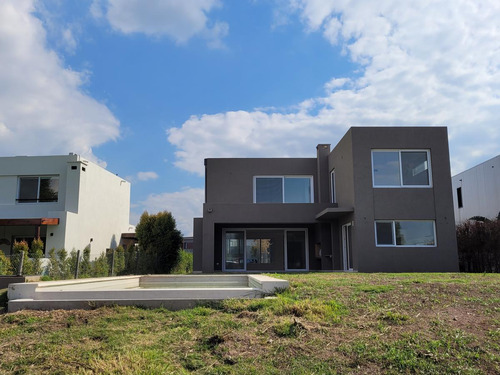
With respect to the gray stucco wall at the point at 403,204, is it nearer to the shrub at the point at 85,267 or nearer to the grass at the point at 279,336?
the grass at the point at 279,336

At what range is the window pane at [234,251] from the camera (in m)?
20.2

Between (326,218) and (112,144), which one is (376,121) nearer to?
(326,218)

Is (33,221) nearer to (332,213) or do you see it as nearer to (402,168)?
(332,213)

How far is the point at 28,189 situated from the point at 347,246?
14968 mm

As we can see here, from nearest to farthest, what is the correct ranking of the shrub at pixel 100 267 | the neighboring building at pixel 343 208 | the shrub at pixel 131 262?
1. the shrub at pixel 100 267
2. the neighboring building at pixel 343 208
3. the shrub at pixel 131 262

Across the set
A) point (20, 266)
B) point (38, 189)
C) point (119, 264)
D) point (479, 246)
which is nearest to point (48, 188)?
point (38, 189)

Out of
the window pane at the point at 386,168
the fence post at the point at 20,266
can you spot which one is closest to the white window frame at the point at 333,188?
the window pane at the point at 386,168

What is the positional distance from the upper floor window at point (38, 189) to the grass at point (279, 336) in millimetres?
15132

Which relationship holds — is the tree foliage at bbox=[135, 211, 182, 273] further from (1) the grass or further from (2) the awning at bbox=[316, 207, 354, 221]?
(1) the grass

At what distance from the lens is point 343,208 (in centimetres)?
1495

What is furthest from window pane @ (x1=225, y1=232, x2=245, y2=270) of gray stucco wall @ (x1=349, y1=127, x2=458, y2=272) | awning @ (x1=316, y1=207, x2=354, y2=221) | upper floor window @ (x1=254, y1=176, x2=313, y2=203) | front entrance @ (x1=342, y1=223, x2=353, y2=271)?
gray stucco wall @ (x1=349, y1=127, x2=458, y2=272)

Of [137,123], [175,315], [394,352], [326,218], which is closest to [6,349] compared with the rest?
[175,315]

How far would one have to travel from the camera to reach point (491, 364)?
4.18 m

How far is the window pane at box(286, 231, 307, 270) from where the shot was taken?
65.9 feet
